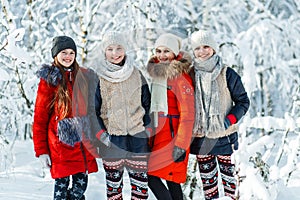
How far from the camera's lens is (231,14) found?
9.11m

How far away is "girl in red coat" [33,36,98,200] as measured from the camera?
2932mm

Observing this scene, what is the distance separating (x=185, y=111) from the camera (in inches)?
122

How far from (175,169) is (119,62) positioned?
2.88ft

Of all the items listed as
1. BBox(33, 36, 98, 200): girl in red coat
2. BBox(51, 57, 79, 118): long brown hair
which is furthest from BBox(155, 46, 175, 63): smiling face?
BBox(51, 57, 79, 118): long brown hair

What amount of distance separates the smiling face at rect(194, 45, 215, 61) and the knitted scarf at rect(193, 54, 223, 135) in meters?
0.03

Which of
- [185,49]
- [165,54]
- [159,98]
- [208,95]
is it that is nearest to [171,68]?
[165,54]

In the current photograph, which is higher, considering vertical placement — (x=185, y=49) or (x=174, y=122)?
(x=185, y=49)

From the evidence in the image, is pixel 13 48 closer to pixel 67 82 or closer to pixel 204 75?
pixel 67 82

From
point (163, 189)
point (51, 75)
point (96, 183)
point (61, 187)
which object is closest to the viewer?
point (51, 75)

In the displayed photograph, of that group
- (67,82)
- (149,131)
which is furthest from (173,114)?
(67,82)

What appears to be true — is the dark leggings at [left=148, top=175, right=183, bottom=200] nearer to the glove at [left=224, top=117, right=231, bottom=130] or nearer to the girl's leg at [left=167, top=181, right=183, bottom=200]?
the girl's leg at [left=167, top=181, right=183, bottom=200]

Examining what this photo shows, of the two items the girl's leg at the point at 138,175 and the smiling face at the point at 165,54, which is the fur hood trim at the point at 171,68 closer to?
the smiling face at the point at 165,54

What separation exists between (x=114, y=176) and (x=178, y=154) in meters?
0.49

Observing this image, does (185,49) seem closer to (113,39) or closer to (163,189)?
(113,39)
